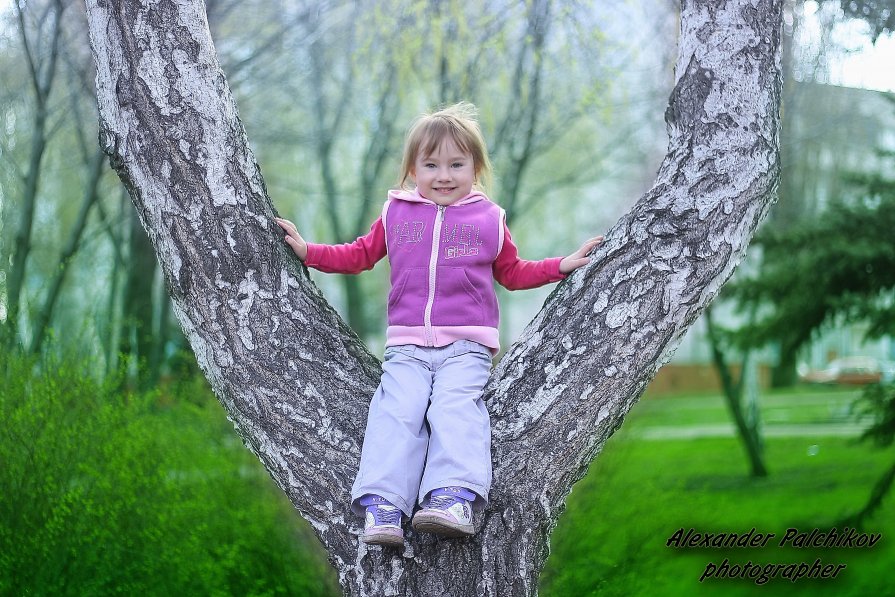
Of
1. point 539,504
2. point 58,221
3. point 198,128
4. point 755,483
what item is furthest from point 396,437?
point 58,221

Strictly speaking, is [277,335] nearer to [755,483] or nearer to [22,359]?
[22,359]

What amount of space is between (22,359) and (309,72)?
599 cm

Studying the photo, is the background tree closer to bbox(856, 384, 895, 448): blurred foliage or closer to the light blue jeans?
bbox(856, 384, 895, 448): blurred foliage

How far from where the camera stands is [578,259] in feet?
7.97

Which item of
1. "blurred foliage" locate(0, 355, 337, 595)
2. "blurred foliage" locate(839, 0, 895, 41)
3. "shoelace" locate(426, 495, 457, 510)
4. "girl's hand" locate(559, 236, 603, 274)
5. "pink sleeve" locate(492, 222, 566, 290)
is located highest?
"blurred foliage" locate(839, 0, 895, 41)

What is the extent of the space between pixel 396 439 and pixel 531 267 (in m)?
0.68

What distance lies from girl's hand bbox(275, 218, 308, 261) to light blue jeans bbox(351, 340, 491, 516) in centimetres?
40

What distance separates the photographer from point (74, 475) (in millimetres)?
3768

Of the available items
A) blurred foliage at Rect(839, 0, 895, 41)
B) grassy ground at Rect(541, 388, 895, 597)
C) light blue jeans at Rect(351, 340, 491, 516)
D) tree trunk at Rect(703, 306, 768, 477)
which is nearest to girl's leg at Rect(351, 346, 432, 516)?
light blue jeans at Rect(351, 340, 491, 516)

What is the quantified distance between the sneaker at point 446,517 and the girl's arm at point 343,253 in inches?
31.9

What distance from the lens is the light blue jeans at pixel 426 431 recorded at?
6.89 feet

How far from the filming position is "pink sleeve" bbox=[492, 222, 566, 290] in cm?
251

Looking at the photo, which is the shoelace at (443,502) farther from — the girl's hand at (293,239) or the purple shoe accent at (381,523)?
the girl's hand at (293,239)

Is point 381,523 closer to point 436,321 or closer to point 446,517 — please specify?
point 446,517
